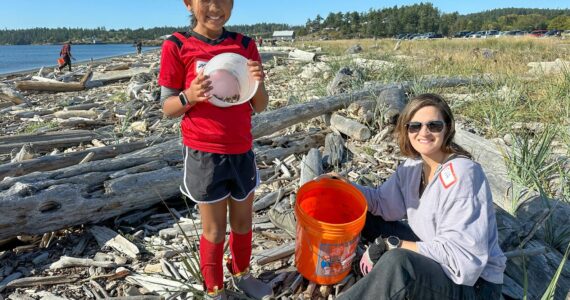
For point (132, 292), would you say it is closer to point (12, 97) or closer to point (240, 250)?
point (240, 250)

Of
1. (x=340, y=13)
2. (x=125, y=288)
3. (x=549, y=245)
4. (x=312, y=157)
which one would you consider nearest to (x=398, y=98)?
(x=312, y=157)

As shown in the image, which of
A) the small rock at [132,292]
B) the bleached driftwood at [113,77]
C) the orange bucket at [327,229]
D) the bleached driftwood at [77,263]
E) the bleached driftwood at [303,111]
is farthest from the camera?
the bleached driftwood at [113,77]

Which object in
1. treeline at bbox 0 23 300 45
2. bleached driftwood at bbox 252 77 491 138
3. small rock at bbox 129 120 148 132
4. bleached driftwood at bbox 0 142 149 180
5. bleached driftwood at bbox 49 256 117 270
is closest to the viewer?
bleached driftwood at bbox 49 256 117 270

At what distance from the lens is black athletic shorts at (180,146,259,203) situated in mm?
2123

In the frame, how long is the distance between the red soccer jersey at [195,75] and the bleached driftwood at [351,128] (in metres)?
3.35

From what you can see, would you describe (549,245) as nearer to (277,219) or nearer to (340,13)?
(277,219)

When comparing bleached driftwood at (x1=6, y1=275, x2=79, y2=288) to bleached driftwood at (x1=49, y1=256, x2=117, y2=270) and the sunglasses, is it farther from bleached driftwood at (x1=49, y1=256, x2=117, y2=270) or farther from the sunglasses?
the sunglasses

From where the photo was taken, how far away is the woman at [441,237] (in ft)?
6.20

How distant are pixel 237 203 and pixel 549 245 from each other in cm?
235

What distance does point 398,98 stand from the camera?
589cm

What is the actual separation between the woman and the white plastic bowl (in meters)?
1.07

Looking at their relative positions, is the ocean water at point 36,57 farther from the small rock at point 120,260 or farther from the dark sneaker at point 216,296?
the dark sneaker at point 216,296

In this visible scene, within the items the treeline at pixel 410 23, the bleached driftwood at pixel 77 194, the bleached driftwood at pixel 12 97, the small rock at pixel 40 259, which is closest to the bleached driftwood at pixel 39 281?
the small rock at pixel 40 259

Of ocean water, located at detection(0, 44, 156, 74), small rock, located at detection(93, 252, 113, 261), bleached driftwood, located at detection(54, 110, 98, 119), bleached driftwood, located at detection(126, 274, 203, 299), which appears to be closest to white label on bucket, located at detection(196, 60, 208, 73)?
bleached driftwood, located at detection(126, 274, 203, 299)
